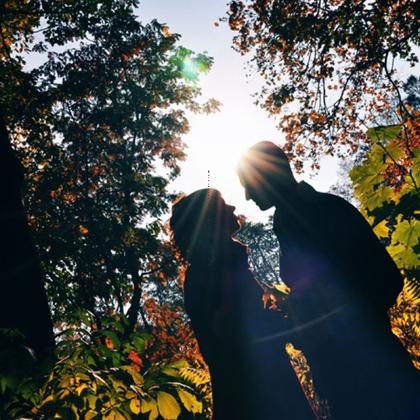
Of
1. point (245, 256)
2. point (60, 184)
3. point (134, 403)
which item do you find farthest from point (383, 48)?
point (60, 184)

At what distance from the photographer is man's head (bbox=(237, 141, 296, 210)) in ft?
5.74

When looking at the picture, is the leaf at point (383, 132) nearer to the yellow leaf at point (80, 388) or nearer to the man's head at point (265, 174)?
the man's head at point (265, 174)

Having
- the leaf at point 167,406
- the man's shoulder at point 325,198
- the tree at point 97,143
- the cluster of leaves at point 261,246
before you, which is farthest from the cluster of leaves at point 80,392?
the cluster of leaves at point 261,246

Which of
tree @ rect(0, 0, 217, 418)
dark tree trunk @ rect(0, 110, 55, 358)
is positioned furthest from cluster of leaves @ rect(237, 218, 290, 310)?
dark tree trunk @ rect(0, 110, 55, 358)

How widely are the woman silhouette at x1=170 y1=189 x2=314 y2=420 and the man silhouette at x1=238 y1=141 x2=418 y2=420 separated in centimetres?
15

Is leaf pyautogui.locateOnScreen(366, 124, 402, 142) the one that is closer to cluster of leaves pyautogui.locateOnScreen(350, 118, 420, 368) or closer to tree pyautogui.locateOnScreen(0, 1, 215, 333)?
cluster of leaves pyautogui.locateOnScreen(350, 118, 420, 368)

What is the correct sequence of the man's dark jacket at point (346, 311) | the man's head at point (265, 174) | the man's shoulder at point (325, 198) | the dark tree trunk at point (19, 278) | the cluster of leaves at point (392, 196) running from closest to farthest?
the man's dark jacket at point (346, 311) → the man's shoulder at point (325, 198) → the man's head at point (265, 174) → the cluster of leaves at point (392, 196) → the dark tree trunk at point (19, 278)

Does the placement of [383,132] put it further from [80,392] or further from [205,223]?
[80,392]

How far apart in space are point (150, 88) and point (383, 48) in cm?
966

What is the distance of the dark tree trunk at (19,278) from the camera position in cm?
261

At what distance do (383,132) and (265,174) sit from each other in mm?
1175

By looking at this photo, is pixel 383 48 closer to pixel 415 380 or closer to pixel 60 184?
pixel 415 380

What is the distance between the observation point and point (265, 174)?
1.76 meters

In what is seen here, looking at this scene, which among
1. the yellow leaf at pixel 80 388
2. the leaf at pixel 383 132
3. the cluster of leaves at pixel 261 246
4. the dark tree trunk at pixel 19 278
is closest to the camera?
the yellow leaf at pixel 80 388
